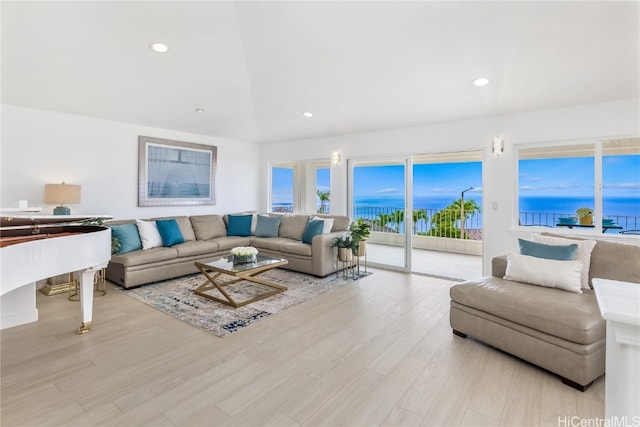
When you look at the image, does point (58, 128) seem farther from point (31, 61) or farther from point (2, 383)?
point (2, 383)

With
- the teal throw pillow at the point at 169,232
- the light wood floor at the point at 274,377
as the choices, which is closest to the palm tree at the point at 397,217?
the light wood floor at the point at 274,377

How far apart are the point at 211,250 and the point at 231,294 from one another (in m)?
1.45

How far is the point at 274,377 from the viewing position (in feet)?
7.18

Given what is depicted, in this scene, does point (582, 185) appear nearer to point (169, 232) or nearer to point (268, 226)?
point (268, 226)

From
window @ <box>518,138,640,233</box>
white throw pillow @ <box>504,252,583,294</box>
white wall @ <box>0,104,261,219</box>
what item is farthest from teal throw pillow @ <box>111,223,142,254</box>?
window @ <box>518,138,640,233</box>

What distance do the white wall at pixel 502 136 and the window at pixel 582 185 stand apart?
197mm

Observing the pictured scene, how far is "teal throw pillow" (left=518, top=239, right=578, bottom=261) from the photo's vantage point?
273 cm

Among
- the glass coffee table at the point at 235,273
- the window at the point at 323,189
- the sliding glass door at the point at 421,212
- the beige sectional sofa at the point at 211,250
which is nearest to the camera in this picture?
the glass coffee table at the point at 235,273

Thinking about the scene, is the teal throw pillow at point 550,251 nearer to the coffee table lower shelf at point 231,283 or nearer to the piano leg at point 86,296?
the coffee table lower shelf at point 231,283

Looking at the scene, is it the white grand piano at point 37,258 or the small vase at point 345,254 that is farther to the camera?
the small vase at point 345,254

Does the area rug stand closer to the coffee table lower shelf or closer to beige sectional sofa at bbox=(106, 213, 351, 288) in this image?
the coffee table lower shelf

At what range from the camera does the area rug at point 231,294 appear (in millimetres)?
3143

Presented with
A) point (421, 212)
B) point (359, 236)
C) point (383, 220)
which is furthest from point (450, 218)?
point (359, 236)

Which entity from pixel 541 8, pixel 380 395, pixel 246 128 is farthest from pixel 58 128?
pixel 541 8
